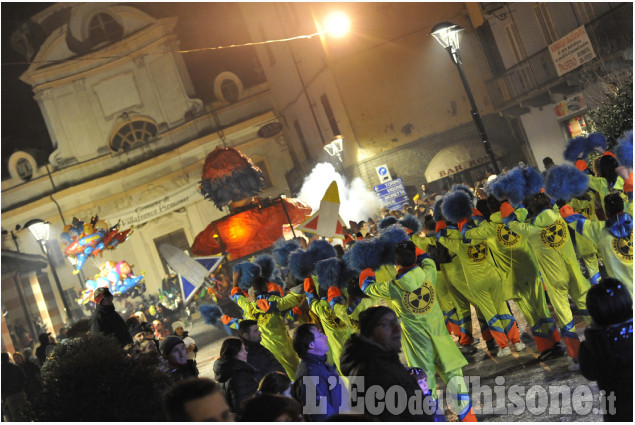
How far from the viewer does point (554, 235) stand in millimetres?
7016

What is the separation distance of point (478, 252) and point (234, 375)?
11.7ft

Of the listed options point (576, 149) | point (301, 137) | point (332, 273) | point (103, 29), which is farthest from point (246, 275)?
point (103, 29)

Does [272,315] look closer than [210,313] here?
Yes

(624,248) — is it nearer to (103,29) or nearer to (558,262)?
(558,262)

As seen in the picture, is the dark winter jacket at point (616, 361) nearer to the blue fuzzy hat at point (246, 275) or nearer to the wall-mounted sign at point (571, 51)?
the blue fuzzy hat at point (246, 275)

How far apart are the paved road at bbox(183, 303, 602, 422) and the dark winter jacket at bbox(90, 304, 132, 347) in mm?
3690

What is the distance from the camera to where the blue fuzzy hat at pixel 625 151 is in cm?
641

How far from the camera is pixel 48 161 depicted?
3950 centimetres

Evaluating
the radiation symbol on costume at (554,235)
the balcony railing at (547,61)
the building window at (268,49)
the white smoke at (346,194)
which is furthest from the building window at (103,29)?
the radiation symbol on costume at (554,235)

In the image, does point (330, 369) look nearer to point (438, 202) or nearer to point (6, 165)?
point (438, 202)

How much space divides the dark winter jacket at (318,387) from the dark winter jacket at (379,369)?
0.64m

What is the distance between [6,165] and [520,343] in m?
36.1

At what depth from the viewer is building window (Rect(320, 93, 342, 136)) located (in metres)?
29.4

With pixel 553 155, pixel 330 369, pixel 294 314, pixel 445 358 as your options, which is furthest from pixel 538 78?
pixel 330 369
